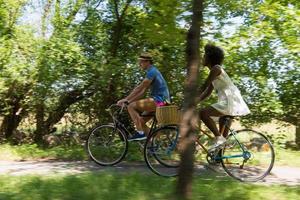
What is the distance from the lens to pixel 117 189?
22.1ft

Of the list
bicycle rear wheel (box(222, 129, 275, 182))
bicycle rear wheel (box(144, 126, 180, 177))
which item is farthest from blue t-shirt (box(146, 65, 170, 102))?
bicycle rear wheel (box(222, 129, 275, 182))

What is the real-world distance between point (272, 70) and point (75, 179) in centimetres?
544

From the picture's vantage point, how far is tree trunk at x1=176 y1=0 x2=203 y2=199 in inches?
221

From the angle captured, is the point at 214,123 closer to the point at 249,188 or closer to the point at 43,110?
the point at 249,188

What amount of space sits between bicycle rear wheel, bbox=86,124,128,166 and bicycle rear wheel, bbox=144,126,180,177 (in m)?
0.65

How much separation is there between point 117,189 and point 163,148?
220cm

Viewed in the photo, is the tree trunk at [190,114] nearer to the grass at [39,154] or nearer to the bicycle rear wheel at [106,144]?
the bicycle rear wheel at [106,144]

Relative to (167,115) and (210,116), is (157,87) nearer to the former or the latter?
(167,115)

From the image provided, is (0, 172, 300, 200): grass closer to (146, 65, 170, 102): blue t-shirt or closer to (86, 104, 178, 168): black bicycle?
(86, 104, 178, 168): black bicycle

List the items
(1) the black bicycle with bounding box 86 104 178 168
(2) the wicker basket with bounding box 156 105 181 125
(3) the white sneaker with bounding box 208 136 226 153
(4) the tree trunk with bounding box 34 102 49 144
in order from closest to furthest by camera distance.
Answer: (3) the white sneaker with bounding box 208 136 226 153, (2) the wicker basket with bounding box 156 105 181 125, (1) the black bicycle with bounding box 86 104 178 168, (4) the tree trunk with bounding box 34 102 49 144

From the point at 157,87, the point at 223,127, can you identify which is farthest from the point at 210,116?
the point at 157,87

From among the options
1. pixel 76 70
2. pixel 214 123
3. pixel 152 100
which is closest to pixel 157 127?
pixel 152 100

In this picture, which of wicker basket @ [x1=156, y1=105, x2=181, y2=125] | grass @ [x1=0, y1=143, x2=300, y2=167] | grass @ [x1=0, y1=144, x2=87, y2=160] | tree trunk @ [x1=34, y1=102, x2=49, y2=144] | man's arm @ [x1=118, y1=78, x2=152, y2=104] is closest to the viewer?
wicker basket @ [x1=156, y1=105, x2=181, y2=125]

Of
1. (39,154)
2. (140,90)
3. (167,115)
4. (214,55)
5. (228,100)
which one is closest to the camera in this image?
(228,100)
